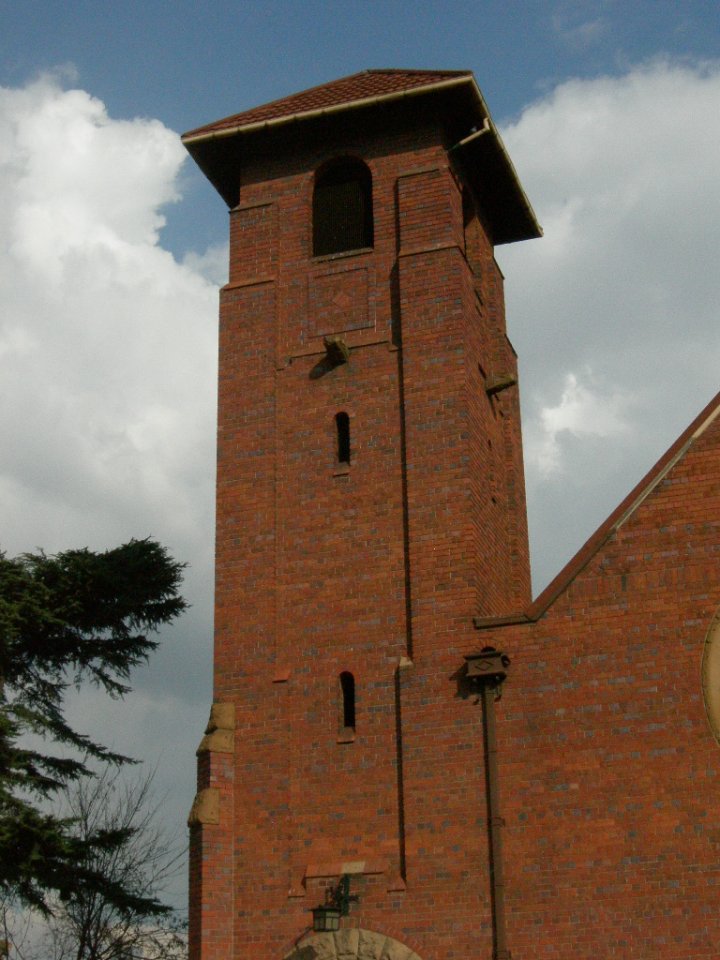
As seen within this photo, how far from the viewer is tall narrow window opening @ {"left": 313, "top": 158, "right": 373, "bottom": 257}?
71.4 ft

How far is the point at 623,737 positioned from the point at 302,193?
955 cm

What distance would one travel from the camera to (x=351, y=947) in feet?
56.7

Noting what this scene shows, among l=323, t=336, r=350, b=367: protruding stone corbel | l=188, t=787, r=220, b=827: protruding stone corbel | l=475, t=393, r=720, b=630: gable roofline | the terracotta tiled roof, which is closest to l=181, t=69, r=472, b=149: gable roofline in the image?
the terracotta tiled roof

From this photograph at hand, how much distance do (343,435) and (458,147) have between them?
4.73 meters

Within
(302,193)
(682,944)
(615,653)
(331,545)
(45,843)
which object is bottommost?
(682,944)

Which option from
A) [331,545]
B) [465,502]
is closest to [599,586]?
[465,502]

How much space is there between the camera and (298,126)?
72.1ft

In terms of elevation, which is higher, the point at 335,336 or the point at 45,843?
the point at 335,336

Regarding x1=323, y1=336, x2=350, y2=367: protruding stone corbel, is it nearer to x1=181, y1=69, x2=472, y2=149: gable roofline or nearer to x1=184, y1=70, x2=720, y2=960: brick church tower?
x1=184, y1=70, x2=720, y2=960: brick church tower

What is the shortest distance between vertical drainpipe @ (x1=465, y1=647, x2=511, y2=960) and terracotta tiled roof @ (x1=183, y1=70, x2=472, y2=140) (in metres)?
8.45

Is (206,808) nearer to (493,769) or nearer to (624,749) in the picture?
(493,769)

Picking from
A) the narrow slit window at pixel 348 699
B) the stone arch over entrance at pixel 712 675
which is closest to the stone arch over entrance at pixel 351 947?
the narrow slit window at pixel 348 699

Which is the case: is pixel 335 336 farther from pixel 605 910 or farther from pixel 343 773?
pixel 605 910

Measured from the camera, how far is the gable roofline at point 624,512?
58.4 ft
